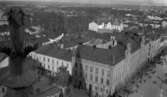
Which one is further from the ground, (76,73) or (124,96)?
(76,73)

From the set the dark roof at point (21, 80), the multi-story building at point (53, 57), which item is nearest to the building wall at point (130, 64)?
the multi-story building at point (53, 57)

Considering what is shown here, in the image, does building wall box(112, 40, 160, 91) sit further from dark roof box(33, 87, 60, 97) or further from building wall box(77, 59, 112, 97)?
dark roof box(33, 87, 60, 97)

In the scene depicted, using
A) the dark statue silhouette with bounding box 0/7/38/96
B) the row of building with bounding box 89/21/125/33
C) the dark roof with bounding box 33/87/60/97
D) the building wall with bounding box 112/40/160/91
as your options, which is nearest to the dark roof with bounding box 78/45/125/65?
the building wall with bounding box 112/40/160/91

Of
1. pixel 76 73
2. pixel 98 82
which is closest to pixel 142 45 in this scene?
pixel 98 82

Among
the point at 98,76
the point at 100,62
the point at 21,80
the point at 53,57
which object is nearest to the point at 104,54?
the point at 100,62

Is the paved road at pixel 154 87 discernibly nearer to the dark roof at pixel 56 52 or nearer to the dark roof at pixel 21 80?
the dark roof at pixel 56 52

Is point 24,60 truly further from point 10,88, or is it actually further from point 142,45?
point 142,45

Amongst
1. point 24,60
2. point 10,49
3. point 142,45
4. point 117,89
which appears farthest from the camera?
point 142,45
